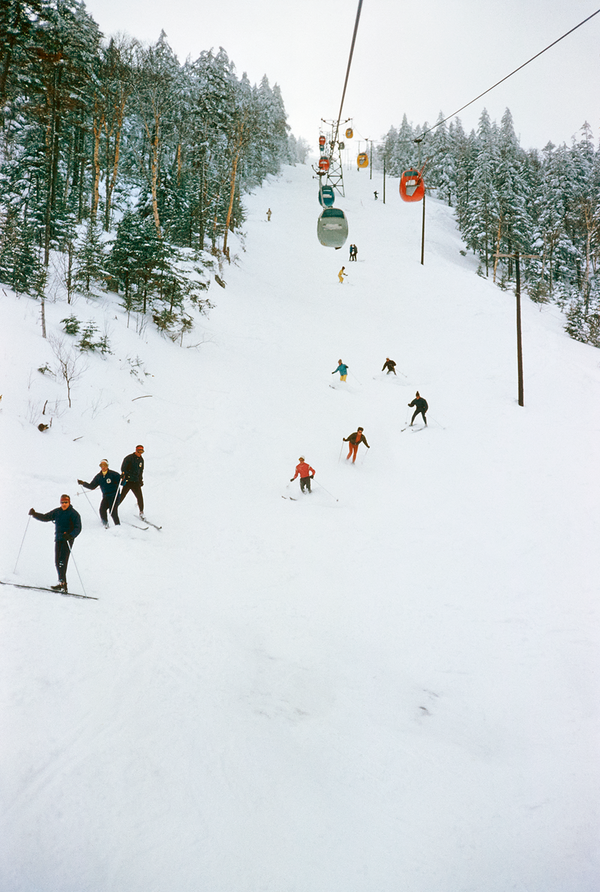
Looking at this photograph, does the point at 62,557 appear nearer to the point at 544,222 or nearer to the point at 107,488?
the point at 107,488

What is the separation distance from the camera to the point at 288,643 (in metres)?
6.04

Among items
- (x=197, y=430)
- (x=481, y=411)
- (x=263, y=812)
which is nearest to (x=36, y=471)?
(x=197, y=430)

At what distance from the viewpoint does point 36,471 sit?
28.5 ft

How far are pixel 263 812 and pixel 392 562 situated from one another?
5.51m

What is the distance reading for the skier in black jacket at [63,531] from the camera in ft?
19.6

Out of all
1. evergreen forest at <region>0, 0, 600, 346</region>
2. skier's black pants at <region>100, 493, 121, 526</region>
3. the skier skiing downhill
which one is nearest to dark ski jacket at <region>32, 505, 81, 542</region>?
skier's black pants at <region>100, 493, 121, 526</region>

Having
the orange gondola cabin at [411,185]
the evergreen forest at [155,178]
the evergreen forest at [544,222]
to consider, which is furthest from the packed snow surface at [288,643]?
the evergreen forest at [544,222]

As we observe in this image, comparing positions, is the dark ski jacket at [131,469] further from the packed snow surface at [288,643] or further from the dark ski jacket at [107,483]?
the packed snow surface at [288,643]

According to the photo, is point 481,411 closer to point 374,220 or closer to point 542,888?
point 542,888

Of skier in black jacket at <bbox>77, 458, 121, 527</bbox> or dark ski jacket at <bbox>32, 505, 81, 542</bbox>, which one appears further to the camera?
skier in black jacket at <bbox>77, 458, 121, 527</bbox>

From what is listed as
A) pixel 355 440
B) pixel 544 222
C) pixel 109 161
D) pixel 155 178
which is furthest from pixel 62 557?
Result: pixel 544 222

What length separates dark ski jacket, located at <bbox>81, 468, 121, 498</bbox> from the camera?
308 inches

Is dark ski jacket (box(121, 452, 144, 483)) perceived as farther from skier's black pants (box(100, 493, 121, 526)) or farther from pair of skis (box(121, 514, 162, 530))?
pair of skis (box(121, 514, 162, 530))

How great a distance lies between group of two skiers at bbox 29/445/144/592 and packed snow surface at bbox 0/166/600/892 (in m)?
0.39
